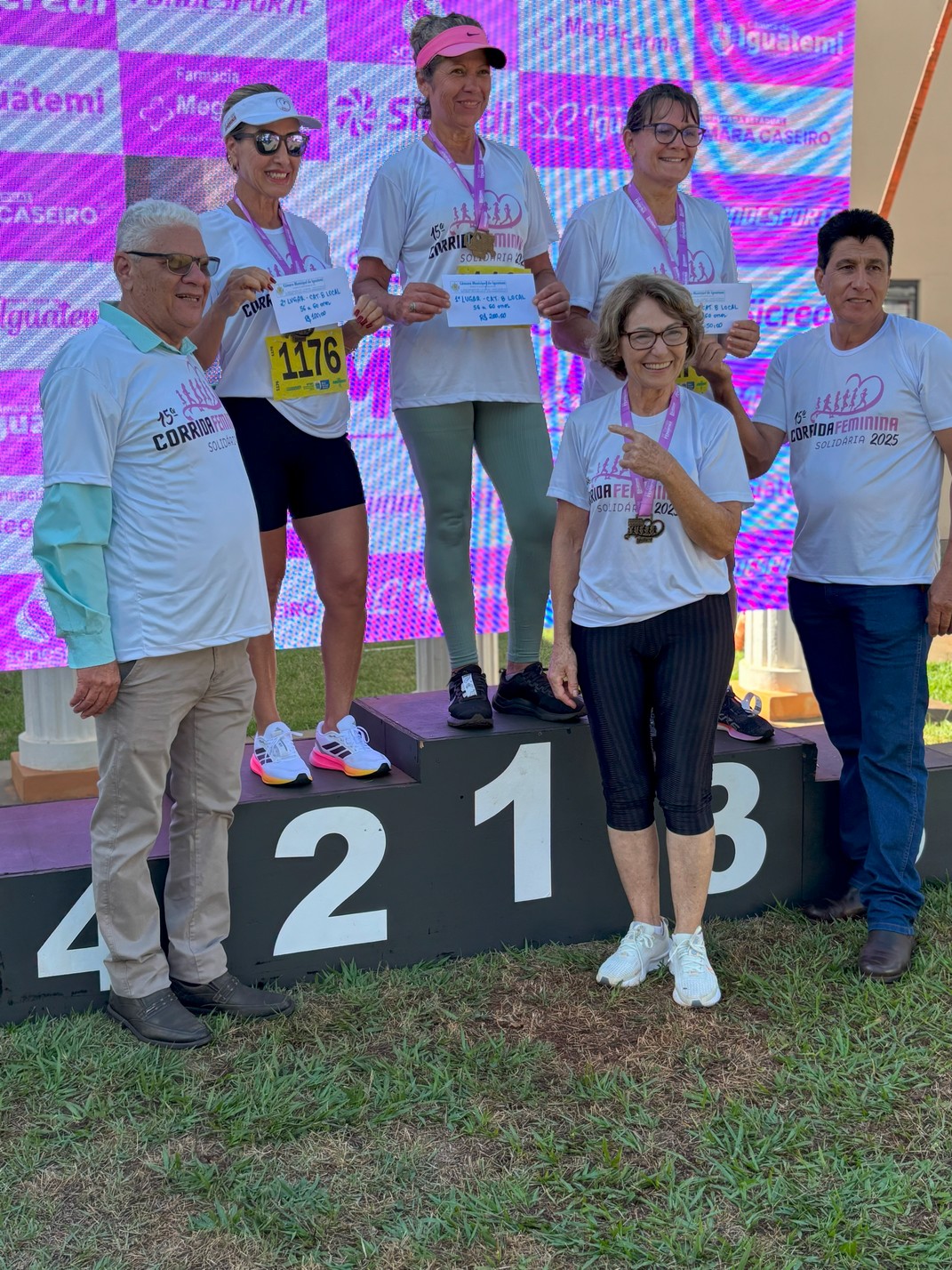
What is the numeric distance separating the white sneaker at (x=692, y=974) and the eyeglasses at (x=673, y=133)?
185 cm

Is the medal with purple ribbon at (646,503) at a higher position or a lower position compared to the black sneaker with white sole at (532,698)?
higher

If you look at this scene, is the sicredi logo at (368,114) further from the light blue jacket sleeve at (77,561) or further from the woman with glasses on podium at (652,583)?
the light blue jacket sleeve at (77,561)

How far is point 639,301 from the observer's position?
257 cm

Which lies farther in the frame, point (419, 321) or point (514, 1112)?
point (419, 321)

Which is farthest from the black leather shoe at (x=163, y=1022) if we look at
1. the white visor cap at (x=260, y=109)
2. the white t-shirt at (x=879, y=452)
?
the white visor cap at (x=260, y=109)

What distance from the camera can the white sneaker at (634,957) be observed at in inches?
112

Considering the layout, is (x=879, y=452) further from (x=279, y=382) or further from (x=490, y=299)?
(x=279, y=382)

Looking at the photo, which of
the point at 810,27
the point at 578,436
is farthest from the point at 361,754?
the point at 810,27

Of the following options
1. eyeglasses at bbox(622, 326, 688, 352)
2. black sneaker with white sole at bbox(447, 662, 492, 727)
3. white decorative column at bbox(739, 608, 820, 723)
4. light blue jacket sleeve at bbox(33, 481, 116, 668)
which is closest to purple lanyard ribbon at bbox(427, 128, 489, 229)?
eyeglasses at bbox(622, 326, 688, 352)

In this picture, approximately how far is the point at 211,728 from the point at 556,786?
3.06 feet

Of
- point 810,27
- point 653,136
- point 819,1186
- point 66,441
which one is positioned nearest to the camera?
point 819,1186

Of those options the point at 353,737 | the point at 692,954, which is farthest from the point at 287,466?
the point at 692,954

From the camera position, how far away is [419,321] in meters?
2.97

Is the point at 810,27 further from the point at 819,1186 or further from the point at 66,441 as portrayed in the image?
the point at 819,1186
